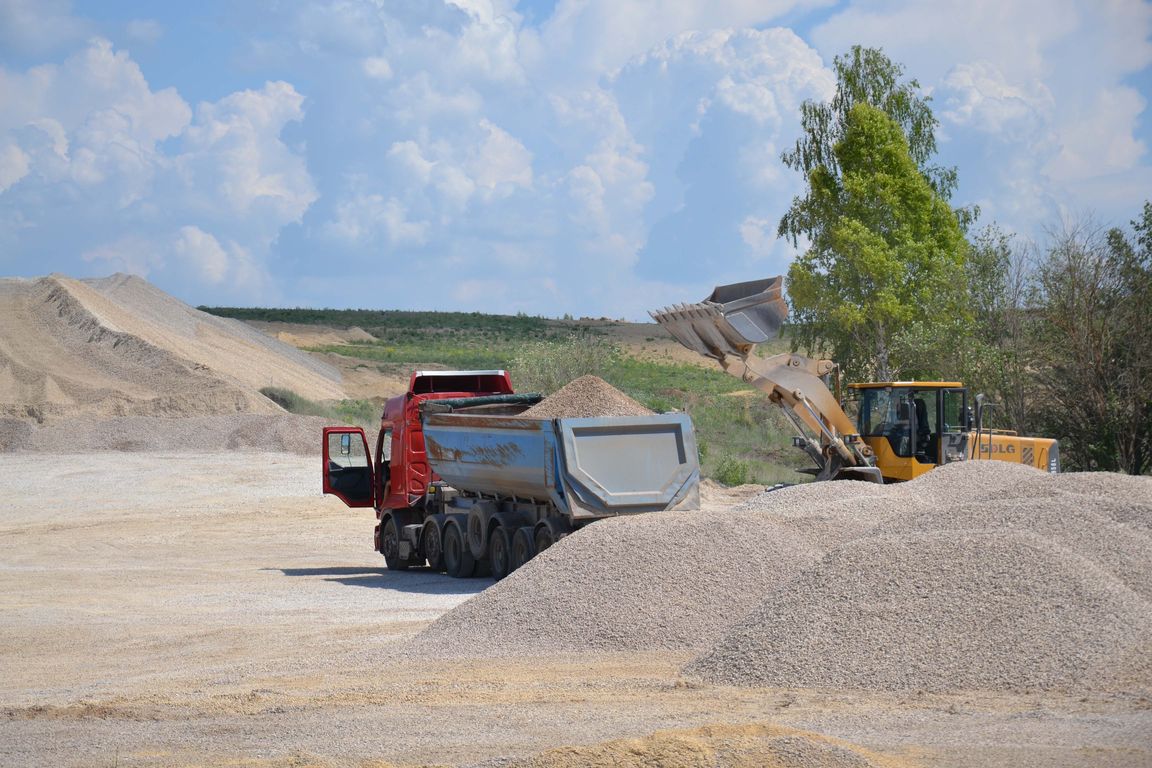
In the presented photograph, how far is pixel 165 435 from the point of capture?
3819 centimetres

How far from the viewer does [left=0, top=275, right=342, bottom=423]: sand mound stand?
4147 cm

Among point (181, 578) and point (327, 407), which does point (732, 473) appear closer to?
point (181, 578)

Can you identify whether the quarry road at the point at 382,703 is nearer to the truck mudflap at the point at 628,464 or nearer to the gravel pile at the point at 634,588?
the gravel pile at the point at 634,588

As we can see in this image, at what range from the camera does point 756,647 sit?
9594 mm

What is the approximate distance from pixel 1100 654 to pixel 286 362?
5461 cm

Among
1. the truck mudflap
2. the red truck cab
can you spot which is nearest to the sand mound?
the red truck cab

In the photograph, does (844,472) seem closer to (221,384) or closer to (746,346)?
(746,346)

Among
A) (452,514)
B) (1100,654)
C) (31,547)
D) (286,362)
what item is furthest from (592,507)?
(286,362)

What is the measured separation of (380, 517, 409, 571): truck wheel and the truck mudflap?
5.04m

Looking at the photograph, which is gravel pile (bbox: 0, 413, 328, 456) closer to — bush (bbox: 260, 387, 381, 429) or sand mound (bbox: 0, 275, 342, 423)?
sand mound (bbox: 0, 275, 342, 423)

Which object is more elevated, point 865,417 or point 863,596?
point 865,417

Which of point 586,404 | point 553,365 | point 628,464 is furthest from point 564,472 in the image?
point 553,365

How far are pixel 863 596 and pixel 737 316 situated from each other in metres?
9.00

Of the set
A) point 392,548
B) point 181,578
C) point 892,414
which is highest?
point 892,414
